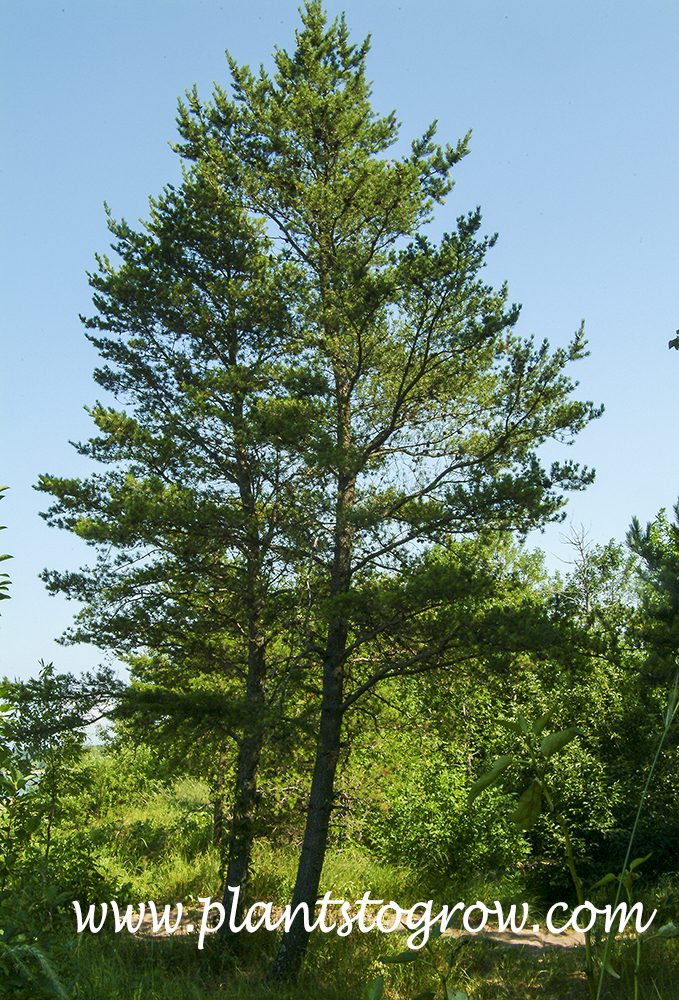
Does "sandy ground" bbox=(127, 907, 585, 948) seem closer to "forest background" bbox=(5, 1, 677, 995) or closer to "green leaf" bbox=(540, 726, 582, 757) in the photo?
"forest background" bbox=(5, 1, 677, 995)

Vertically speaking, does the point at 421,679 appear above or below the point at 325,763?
above

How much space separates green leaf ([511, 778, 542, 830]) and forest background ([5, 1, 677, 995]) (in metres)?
4.87

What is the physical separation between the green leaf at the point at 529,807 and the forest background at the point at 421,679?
487cm

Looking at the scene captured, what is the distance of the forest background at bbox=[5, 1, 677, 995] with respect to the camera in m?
7.65

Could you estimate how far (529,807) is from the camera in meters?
0.87

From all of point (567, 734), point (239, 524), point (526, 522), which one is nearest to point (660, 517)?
Answer: point (526, 522)

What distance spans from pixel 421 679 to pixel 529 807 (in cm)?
850

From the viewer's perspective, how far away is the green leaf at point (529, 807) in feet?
2.81

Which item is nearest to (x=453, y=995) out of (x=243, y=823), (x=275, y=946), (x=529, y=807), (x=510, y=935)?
(x=529, y=807)

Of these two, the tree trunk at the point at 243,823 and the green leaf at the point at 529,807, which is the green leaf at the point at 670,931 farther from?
the tree trunk at the point at 243,823

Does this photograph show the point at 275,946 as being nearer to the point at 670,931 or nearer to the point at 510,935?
the point at 510,935

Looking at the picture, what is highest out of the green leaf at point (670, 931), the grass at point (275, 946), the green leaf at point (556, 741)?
the green leaf at point (556, 741)

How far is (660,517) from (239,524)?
41.3ft

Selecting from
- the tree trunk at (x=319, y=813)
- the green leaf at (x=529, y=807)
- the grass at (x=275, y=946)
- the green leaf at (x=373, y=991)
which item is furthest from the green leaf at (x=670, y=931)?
the tree trunk at (x=319, y=813)
